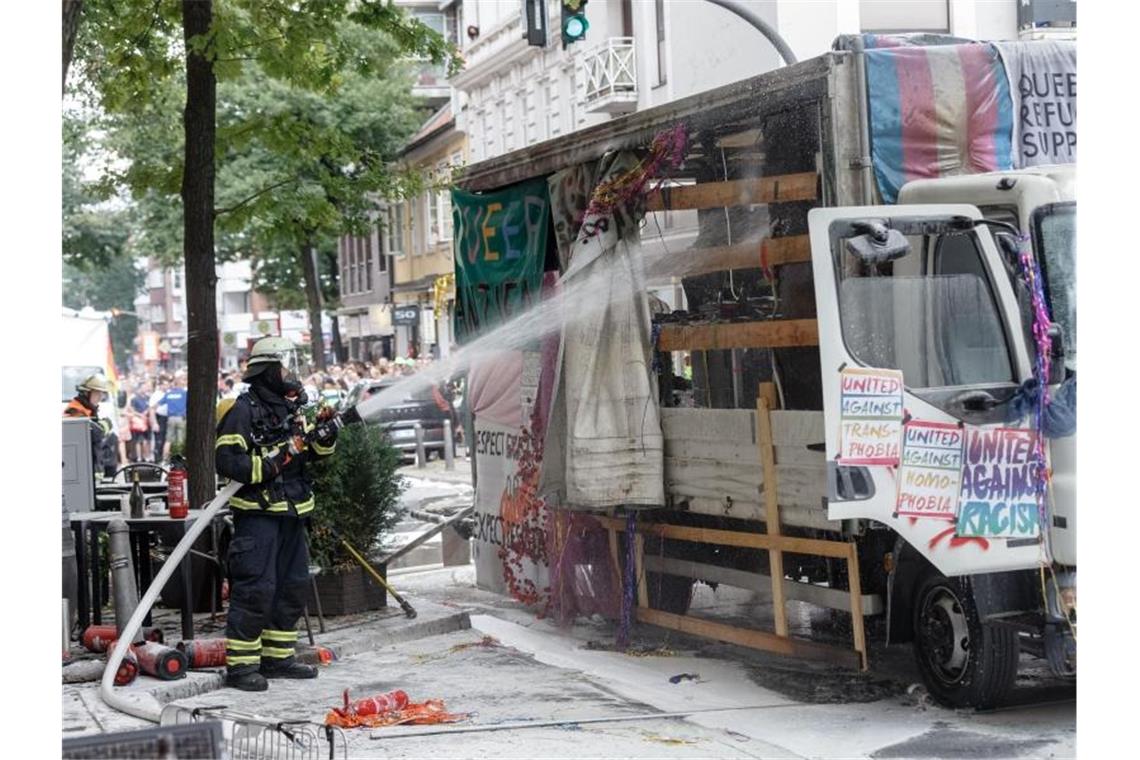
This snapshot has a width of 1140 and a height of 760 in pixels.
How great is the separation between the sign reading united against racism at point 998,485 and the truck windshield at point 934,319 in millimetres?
301

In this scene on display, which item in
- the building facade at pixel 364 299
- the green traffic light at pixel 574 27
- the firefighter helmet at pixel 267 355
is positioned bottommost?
the firefighter helmet at pixel 267 355

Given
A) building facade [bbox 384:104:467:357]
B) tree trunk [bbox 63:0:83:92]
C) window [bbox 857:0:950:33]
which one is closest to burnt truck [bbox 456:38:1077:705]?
tree trunk [bbox 63:0:83:92]

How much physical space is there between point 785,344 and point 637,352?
152cm

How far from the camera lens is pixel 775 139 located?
8.95 meters

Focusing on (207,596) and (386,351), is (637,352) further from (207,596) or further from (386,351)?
(386,351)

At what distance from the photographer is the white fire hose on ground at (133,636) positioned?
25.9ft

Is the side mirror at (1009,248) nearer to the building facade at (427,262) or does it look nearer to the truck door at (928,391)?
the truck door at (928,391)

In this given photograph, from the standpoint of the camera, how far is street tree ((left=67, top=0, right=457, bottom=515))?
11836 millimetres

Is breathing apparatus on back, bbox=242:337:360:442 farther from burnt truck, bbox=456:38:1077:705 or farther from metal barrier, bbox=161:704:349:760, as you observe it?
burnt truck, bbox=456:38:1077:705

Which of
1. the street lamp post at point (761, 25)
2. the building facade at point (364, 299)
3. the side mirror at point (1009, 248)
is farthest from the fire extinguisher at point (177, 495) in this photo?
the building facade at point (364, 299)

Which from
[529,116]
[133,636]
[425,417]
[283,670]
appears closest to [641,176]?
[283,670]

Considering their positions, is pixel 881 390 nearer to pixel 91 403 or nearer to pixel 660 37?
pixel 91 403

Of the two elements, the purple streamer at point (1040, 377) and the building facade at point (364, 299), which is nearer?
the purple streamer at point (1040, 377)
